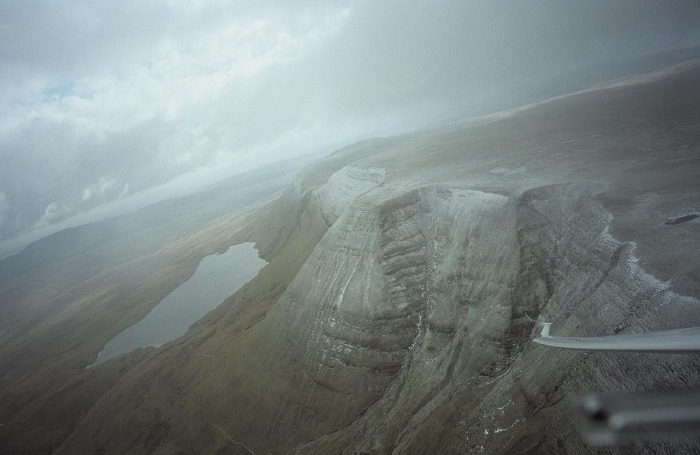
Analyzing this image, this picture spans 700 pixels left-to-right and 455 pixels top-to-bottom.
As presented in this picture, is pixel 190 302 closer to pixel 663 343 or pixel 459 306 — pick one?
pixel 459 306

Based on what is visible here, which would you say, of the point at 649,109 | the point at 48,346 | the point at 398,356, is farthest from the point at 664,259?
the point at 48,346

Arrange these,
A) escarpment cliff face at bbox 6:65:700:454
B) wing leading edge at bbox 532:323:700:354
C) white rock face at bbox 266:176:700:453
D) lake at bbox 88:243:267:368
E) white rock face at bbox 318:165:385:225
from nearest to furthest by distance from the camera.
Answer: wing leading edge at bbox 532:323:700:354 < escarpment cliff face at bbox 6:65:700:454 < white rock face at bbox 266:176:700:453 < white rock face at bbox 318:165:385:225 < lake at bbox 88:243:267:368

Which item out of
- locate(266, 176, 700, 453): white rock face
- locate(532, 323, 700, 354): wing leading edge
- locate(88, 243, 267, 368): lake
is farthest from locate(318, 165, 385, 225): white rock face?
locate(532, 323, 700, 354): wing leading edge

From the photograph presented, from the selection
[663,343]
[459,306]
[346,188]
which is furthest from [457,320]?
[346,188]

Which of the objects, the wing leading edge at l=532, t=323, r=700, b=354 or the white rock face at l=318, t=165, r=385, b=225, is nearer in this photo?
the wing leading edge at l=532, t=323, r=700, b=354

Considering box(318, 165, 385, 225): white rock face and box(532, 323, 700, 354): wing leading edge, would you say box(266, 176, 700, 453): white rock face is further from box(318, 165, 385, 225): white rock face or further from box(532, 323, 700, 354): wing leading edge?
box(318, 165, 385, 225): white rock face

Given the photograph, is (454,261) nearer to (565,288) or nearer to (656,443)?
(565,288)

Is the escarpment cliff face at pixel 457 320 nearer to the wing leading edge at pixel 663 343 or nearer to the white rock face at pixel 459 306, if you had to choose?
the white rock face at pixel 459 306

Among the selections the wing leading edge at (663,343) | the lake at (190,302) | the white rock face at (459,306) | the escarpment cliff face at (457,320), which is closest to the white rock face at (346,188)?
the escarpment cliff face at (457,320)

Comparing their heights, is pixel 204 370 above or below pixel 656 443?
below
